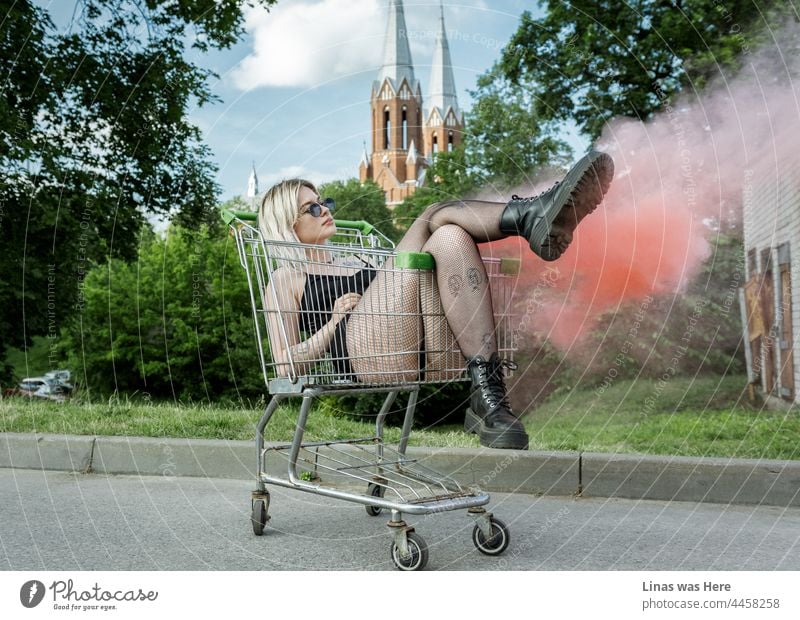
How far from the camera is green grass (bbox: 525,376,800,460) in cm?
513

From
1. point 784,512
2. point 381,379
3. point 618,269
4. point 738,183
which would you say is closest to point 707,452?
point 784,512

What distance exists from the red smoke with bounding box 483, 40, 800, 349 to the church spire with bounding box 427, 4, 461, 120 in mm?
2418

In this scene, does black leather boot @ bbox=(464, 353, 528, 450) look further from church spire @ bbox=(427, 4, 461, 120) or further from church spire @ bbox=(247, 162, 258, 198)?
church spire @ bbox=(427, 4, 461, 120)

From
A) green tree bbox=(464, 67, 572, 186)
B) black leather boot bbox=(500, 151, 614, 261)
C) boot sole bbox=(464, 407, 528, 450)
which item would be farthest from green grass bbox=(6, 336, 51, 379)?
black leather boot bbox=(500, 151, 614, 261)

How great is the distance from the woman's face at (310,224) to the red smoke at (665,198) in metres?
5.07

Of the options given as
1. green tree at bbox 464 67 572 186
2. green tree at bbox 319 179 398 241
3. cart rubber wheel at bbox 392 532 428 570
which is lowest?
cart rubber wheel at bbox 392 532 428 570

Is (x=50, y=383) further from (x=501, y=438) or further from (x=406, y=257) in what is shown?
(x=501, y=438)

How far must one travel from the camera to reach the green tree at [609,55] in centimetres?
1016

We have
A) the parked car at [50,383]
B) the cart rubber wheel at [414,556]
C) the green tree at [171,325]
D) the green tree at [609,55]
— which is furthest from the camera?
the parked car at [50,383]

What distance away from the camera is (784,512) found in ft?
12.5

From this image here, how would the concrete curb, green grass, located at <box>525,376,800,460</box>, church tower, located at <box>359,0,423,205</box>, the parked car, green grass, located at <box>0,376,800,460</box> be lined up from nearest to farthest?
the concrete curb → church tower, located at <box>359,0,423,205</box> → green grass, located at <box>0,376,800,460</box> → green grass, located at <box>525,376,800,460</box> → the parked car

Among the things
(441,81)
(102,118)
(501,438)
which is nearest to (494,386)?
(501,438)

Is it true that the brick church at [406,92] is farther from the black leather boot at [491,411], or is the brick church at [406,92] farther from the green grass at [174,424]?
the green grass at [174,424]

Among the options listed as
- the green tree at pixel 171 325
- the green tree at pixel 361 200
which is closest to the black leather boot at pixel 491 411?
the green tree at pixel 361 200
